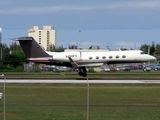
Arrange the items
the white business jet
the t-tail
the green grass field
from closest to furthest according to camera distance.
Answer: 1. the green grass field
2. the white business jet
3. the t-tail

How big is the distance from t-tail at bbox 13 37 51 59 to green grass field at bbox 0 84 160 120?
2520 centimetres

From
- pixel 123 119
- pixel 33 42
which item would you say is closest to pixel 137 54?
pixel 33 42

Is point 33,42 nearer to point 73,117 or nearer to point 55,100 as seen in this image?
point 55,100

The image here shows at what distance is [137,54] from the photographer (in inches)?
2111

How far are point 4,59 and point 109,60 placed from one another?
38.1m

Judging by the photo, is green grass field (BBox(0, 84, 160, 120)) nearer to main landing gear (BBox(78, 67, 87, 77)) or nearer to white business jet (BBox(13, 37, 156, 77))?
main landing gear (BBox(78, 67, 87, 77))

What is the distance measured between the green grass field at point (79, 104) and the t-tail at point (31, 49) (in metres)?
25.2

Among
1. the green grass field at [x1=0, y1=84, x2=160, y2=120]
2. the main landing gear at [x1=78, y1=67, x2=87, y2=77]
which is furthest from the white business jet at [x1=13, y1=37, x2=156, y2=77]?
the green grass field at [x1=0, y1=84, x2=160, y2=120]

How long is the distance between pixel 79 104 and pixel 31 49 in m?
34.6

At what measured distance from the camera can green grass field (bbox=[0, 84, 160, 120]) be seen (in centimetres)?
1884

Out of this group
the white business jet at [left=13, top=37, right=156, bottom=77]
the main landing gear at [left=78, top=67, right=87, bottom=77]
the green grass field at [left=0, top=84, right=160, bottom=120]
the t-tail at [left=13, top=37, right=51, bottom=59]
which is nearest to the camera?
the green grass field at [left=0, top=84, right=160, bottom=120]

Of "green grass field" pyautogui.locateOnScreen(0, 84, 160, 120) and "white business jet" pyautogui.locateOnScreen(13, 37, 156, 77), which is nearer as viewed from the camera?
"green grass field" pyautogui.locateOnScreen(0, 84, 160, 120)

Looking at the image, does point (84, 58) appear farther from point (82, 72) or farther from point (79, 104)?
point (79, 104)

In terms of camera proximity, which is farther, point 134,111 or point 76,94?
point 76,94
